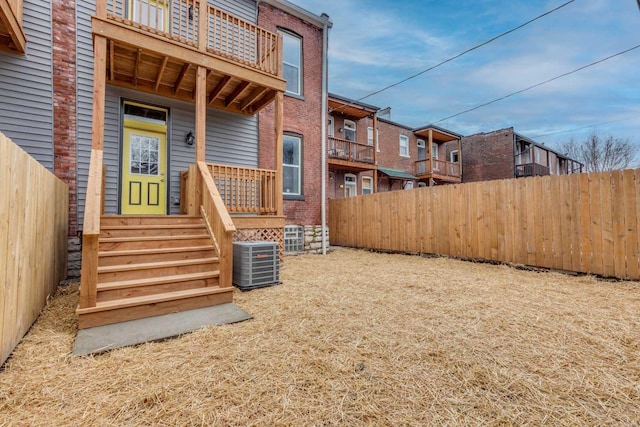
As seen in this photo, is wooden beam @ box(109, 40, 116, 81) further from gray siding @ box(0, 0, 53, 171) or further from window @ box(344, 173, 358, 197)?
window @ box(344, 173, 358, 197)

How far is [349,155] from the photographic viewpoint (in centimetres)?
1357

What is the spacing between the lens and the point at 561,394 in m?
1.83

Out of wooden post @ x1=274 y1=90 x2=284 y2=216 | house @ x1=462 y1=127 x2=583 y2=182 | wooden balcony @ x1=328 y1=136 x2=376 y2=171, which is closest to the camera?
wooden post @ x1=274 y1=90 x2=284 y2=216

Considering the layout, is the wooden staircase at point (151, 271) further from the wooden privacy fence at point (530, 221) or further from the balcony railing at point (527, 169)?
the balcony railing at point (527, 169)

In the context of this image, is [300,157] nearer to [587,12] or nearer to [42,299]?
[42,299]

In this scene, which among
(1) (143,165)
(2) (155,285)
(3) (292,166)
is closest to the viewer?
(2) (155,285)

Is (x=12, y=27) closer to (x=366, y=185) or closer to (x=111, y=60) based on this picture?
(x=111, y=60)

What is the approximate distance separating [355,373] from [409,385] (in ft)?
1.21

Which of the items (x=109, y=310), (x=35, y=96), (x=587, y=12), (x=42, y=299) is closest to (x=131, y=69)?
(x=35, y=96)

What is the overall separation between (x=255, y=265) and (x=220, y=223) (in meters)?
0.97

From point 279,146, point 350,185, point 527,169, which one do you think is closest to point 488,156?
point 527,169

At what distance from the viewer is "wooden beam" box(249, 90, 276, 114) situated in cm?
666

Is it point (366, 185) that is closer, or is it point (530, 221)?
point (530, 221)

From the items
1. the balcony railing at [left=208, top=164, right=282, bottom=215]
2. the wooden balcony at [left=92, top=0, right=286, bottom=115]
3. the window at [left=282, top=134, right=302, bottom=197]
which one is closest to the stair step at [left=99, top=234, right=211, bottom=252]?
the balcony railing at [left=208, top=164, right=282, bottom=215]
